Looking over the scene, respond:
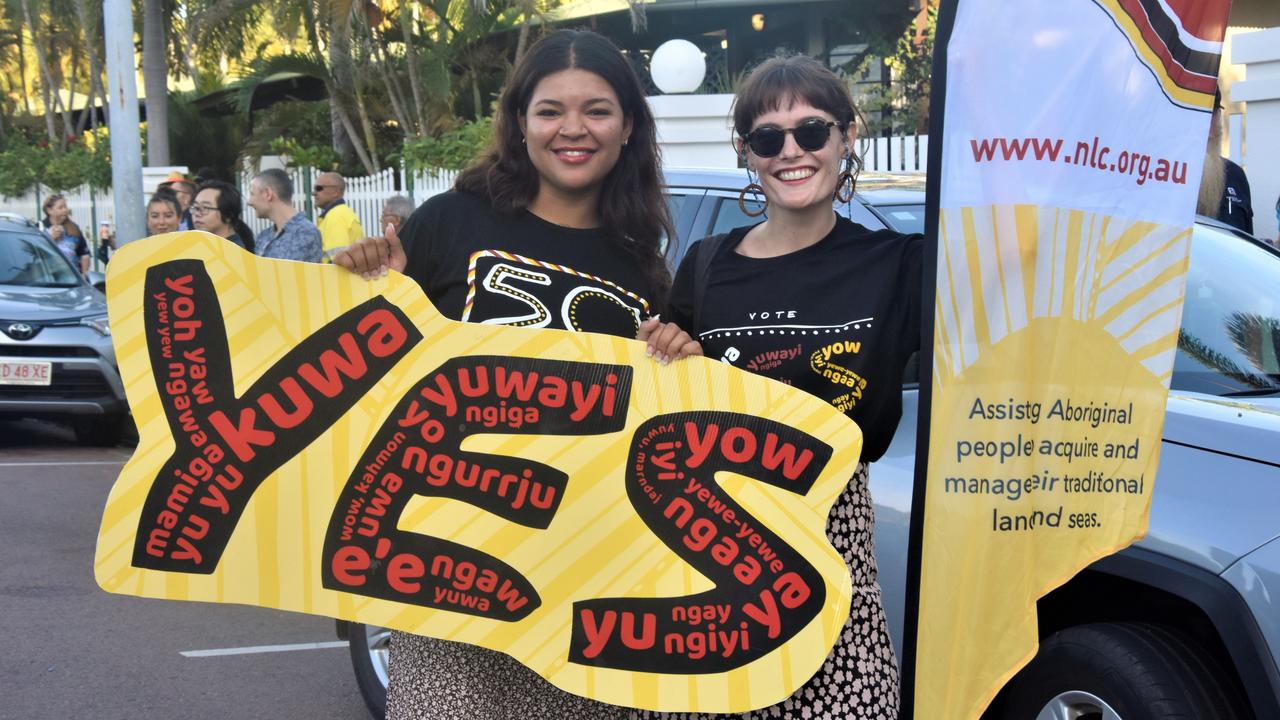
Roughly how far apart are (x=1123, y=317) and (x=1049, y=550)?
427 mm

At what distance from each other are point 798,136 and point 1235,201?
17.0ft

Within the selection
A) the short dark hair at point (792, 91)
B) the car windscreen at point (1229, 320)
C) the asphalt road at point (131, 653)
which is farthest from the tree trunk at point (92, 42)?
the short dark hair at point (792, 91)

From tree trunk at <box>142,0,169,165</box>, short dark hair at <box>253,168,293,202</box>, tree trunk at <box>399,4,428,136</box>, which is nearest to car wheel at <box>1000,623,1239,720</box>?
short dark hair at <box>253,168,293,202</box>

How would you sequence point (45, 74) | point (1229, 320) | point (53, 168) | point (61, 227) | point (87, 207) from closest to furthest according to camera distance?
point (1229, 320) < point (61, 227) < point (87, 207) < point (53, 168) < point (45, 74)

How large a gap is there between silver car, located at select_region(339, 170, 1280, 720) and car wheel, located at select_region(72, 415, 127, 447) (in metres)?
8.75

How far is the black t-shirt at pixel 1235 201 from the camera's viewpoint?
22.6 feet

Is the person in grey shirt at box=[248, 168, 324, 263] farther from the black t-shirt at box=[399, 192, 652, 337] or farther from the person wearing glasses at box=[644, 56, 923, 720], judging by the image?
the person wearing glasses at box=[644, 56, 923, 720]

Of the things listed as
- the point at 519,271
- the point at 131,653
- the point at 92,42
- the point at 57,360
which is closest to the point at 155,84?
the point at 92,42

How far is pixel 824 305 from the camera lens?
8.30ft

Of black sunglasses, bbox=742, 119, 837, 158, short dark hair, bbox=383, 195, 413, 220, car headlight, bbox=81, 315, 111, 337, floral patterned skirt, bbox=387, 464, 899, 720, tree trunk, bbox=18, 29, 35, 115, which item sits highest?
tree trunk, bbox=18, 29, 35, 115

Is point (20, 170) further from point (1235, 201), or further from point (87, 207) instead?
point (1235, 201)

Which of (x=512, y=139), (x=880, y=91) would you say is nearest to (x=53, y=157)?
(x=880, y=91)

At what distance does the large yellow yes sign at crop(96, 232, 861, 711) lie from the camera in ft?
8.25

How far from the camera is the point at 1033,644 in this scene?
2.37 metres
